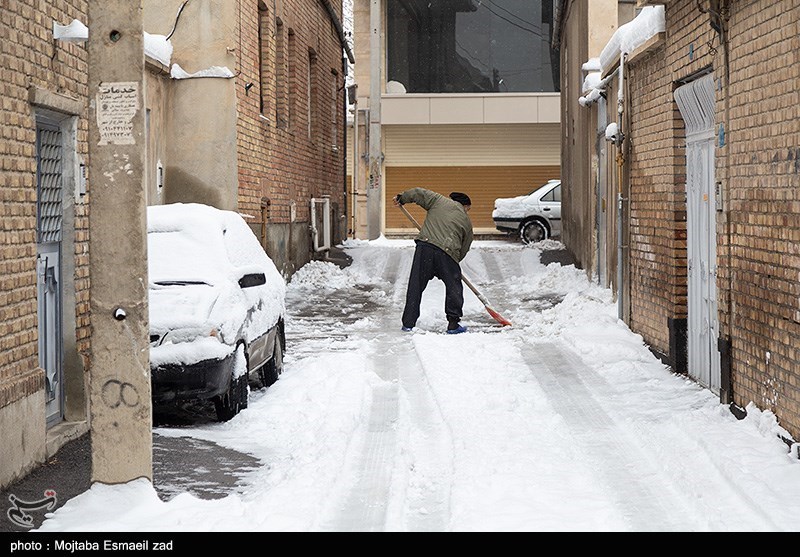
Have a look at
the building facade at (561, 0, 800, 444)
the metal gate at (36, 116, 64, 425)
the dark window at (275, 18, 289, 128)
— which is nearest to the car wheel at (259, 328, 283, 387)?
the metal gate at (36, 116, 64, 425)

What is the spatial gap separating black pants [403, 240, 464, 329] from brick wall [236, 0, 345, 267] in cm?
246

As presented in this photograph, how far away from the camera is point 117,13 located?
6086 mm

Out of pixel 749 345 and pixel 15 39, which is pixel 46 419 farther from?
A: pixel 749 345

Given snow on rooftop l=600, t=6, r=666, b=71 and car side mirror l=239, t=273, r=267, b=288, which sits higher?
snow on rooftop l=600, t=6, r=666, b=71

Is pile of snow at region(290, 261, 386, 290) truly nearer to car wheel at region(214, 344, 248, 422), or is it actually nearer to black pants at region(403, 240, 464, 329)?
black pants at region(403, 240, 464, 329)

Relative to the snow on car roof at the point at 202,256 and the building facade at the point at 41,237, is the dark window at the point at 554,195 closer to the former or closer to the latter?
the snow on car roof at the point at 202,256

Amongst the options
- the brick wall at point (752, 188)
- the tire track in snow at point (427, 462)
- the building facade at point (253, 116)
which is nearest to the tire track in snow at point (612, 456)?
the tire track in snow at point (427, 462)

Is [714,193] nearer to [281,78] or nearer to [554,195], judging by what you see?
[281,78]

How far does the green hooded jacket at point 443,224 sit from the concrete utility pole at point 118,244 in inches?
366

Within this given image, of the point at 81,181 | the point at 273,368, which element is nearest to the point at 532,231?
the point at 273,368

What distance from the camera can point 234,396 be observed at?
30.3 ft

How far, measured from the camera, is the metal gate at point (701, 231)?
9898mm

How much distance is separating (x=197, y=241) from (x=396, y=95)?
27564 mm

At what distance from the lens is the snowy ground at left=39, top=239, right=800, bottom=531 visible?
19.6ft
